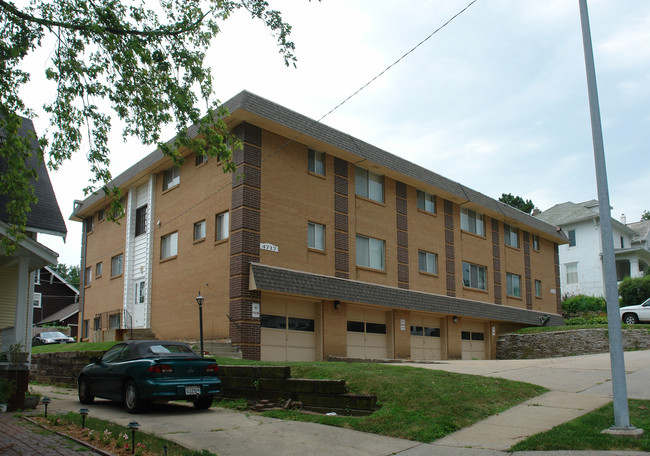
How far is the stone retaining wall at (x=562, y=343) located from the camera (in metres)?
26.4

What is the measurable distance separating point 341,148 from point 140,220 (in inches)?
420

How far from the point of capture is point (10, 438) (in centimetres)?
841

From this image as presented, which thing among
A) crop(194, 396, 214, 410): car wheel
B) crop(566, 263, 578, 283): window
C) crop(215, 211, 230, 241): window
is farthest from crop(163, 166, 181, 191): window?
crop(566, 263, 578, 283): window

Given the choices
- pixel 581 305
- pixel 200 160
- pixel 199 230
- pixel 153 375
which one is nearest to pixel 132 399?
Result: pixel 153 375

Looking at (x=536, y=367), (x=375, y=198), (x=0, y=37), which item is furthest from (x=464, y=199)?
(x=0, y=37)

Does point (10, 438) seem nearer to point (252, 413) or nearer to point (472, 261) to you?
point (252, 413)

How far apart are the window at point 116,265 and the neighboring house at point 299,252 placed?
0.12 m

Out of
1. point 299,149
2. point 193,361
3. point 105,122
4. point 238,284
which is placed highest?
point 299,149

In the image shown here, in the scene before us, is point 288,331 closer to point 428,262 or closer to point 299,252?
point 299,252

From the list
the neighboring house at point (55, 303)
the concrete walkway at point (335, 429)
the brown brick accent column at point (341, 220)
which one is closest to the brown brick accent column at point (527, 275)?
the brown brick accent column at point (341, 220)

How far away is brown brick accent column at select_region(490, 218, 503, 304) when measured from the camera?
32.9m

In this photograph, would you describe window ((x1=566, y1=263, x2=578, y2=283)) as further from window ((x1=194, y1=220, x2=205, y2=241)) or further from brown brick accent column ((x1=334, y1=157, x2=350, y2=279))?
window ((x1=194, y1=220, x2=205, y2=241))

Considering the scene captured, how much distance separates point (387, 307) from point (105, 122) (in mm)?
16147

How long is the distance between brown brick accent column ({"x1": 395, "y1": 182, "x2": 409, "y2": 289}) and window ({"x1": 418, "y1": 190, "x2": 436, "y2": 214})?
4.86 feet
